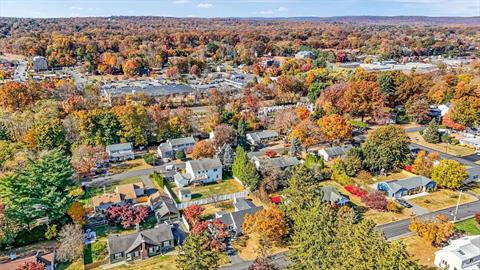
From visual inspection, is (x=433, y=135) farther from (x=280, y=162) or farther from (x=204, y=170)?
(x=204, y=170)

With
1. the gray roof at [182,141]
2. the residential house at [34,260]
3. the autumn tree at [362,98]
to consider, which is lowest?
the residential house at [34,260]

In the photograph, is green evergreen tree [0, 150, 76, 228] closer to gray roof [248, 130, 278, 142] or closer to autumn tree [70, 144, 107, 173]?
autumn tree [70, 144, 107, 173]

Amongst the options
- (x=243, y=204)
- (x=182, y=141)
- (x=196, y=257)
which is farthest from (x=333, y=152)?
(x=196, y=257)

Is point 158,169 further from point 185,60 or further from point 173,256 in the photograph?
point 185,60

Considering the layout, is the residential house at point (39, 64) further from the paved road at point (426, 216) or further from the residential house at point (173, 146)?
the paved road at point (426, 216)

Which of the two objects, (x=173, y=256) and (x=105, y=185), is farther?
(x=105, y=185)

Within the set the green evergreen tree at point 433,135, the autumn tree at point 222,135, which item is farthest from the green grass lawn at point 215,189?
the green evergreen tree at point 433,135

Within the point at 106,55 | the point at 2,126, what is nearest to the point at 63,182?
the point at 2,126
